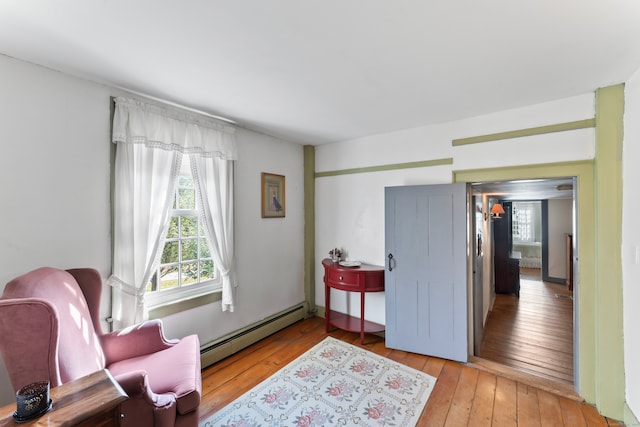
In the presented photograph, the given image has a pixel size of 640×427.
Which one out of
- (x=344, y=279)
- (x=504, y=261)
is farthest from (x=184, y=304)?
(x=504, y=261)

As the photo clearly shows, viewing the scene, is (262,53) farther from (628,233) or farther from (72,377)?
(628,233)

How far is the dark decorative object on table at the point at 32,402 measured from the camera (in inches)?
36.7

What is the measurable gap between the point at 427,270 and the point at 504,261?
10.8 feet

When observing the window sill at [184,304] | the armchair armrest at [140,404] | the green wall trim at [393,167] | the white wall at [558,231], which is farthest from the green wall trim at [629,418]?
the white wall at [558,231]

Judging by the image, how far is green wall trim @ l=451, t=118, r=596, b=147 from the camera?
213 centimetres

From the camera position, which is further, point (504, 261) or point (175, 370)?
point (504, 261)

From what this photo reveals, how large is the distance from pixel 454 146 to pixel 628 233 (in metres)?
1.43

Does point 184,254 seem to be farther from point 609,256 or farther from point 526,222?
point 526,222

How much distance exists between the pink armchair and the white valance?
1.06 metres

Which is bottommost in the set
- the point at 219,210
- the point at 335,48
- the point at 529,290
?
the point at 529,290

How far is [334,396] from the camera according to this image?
2.12m

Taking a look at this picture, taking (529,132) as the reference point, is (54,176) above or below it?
below

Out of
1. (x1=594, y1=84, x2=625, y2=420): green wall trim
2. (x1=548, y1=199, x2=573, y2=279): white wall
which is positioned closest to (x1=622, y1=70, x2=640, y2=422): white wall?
(x1=594, y1=84, x2=625, y2=420): green wall trim

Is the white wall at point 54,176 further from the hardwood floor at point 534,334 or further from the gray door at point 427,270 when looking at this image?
the hardwood floor at point 534,334
